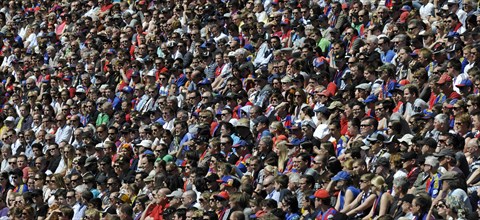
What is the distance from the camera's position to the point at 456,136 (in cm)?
1452

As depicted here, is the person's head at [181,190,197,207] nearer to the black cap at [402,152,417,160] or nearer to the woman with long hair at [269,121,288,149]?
the woman with long hair at [269,121,288,149]

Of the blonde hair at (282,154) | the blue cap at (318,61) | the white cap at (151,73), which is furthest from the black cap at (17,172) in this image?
the blue cap at (318,61)

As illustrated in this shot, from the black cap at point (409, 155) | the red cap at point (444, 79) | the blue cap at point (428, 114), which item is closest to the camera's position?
the black cap at point (409, 155)

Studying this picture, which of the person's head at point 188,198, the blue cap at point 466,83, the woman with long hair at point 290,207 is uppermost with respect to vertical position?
the woman with long hair at point 290,207

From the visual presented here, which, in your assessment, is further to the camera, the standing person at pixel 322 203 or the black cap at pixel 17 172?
the black cap at pixel 17 172

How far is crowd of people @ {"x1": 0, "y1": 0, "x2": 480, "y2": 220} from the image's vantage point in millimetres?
14664

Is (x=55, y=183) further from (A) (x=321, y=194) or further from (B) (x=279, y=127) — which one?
(A) (x=321, y=194)

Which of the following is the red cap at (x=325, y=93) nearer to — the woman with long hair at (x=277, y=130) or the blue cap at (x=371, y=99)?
the woman with long hair at (x=277, y=130)

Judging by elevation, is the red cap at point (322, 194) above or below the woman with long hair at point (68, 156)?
above

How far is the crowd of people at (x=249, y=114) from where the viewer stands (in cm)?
1466

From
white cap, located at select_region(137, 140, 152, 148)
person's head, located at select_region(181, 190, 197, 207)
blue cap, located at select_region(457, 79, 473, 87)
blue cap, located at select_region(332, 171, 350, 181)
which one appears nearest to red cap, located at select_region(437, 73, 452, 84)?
blue cap, located at select_region(457, 79, 473, 87)

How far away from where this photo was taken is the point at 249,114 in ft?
60.6

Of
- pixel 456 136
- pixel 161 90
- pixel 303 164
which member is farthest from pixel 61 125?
pixel 456 136

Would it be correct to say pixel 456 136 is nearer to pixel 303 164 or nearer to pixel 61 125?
pixel 303 164
